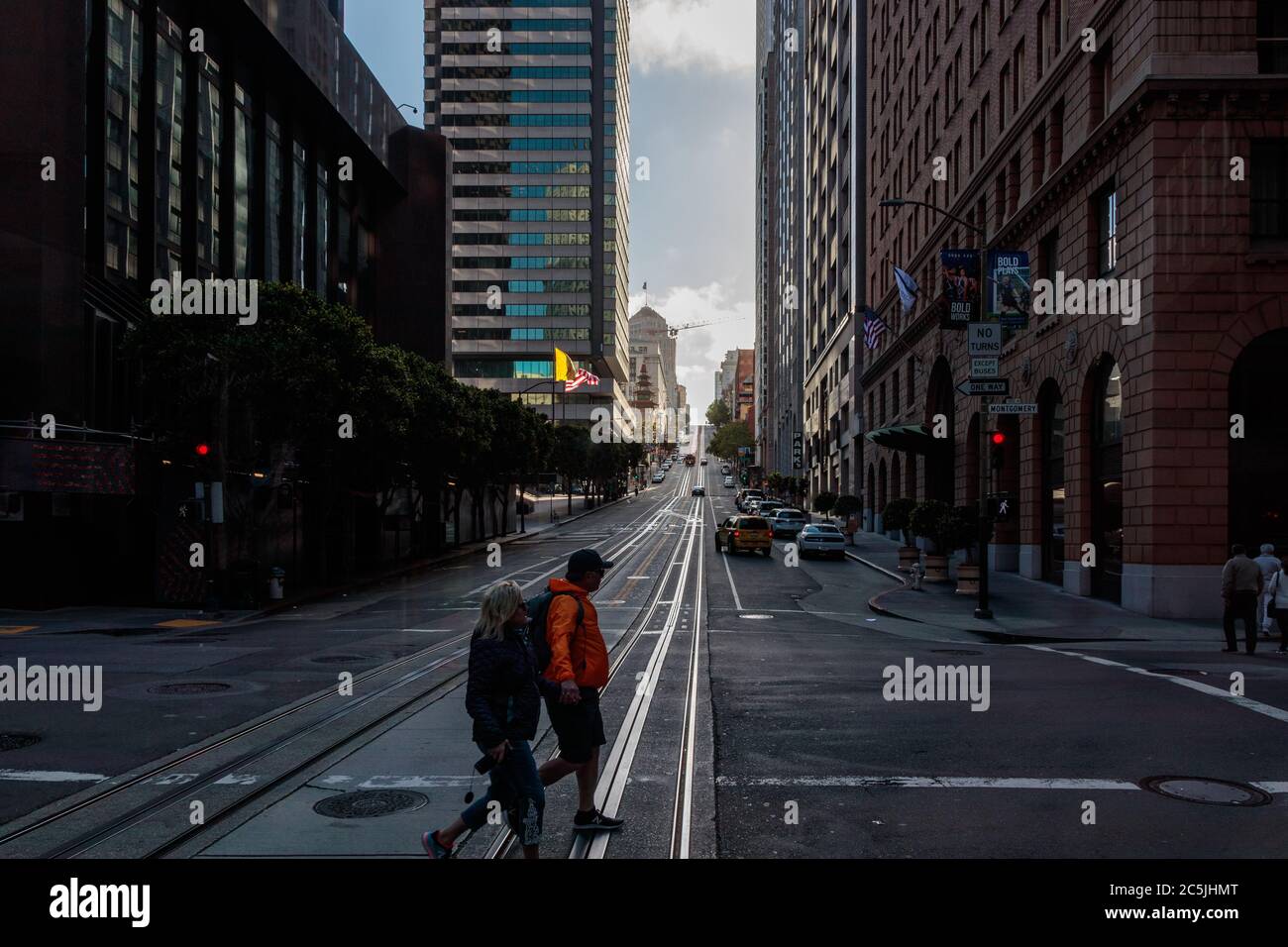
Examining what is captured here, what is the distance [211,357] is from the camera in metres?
24.9

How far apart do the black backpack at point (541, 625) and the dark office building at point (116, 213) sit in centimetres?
2063

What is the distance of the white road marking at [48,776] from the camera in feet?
28.6

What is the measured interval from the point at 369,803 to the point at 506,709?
2.47 metres

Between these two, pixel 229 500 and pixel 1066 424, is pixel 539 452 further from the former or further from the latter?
pixel 1066 424

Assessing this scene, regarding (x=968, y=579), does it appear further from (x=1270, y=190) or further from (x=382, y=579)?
(x=382, y=579)

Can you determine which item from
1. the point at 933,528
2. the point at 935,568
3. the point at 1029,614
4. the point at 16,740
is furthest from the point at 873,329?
the point at 16,740

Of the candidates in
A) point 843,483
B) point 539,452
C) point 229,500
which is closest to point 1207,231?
point 229,500

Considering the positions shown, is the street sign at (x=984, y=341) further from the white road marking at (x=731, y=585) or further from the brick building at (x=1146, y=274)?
the white road marking at (x=731, y=585)

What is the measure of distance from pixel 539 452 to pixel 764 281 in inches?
4795

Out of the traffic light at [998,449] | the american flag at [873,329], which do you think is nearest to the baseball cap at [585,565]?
the traffic light at [998,449]

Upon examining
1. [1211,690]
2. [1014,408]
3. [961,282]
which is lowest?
[1211,690]

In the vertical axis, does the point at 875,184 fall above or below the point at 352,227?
above

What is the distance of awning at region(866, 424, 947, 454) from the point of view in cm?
4206

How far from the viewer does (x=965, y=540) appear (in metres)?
29.1
